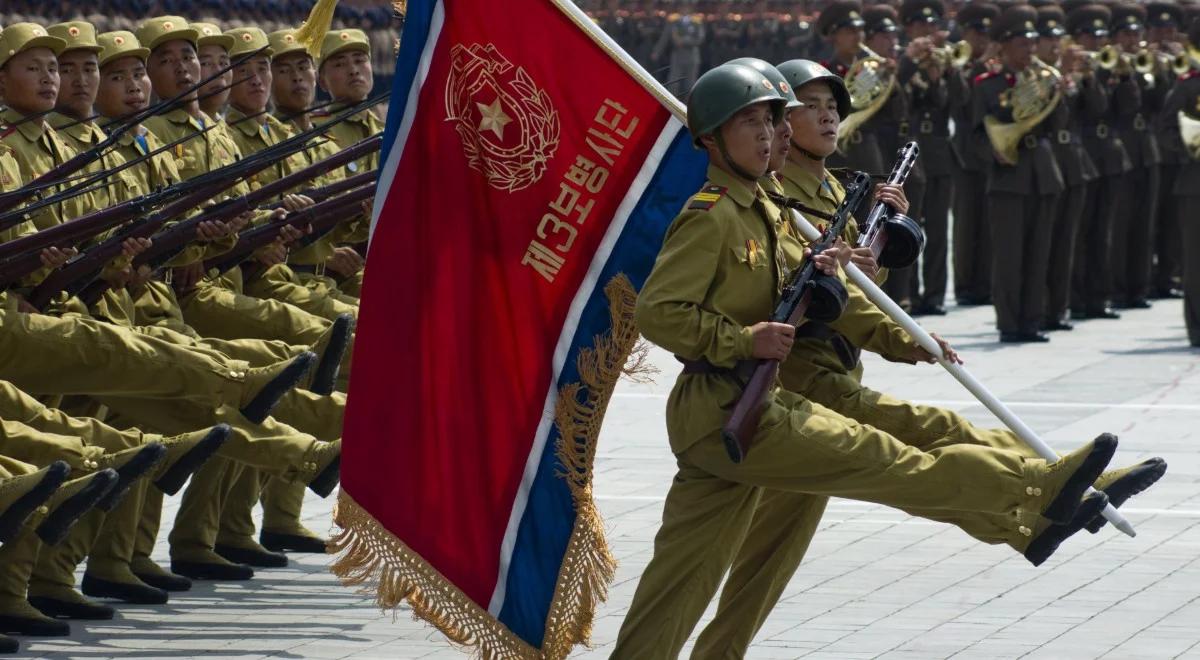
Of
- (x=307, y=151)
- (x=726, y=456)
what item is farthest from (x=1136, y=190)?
(x=726, y=456)

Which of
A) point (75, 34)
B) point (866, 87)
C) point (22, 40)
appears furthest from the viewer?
point (866, 87)

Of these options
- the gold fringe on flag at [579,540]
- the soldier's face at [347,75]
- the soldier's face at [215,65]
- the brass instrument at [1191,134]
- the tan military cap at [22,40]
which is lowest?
the brass instrument at [1191,134]

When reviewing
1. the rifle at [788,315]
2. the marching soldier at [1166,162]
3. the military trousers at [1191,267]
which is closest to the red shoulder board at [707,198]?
the rifle at [788,315]

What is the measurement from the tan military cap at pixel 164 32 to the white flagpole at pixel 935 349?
4267mm

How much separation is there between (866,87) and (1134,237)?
3219mm

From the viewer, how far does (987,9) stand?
2053 centimetres

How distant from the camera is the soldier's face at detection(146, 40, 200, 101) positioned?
10742mm

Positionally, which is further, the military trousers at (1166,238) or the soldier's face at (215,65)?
the military trousers at (1166,238)

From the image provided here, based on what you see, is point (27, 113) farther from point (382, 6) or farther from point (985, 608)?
point (382, 6)

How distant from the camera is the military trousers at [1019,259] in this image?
58.8ft

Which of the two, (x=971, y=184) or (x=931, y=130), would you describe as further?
(x=971, y=184)

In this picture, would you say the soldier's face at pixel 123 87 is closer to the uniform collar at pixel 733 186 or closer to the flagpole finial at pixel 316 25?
the flagpole finial at pixel 316 25

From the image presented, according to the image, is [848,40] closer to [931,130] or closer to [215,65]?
[931,130]

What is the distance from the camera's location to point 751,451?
6.68 meters
